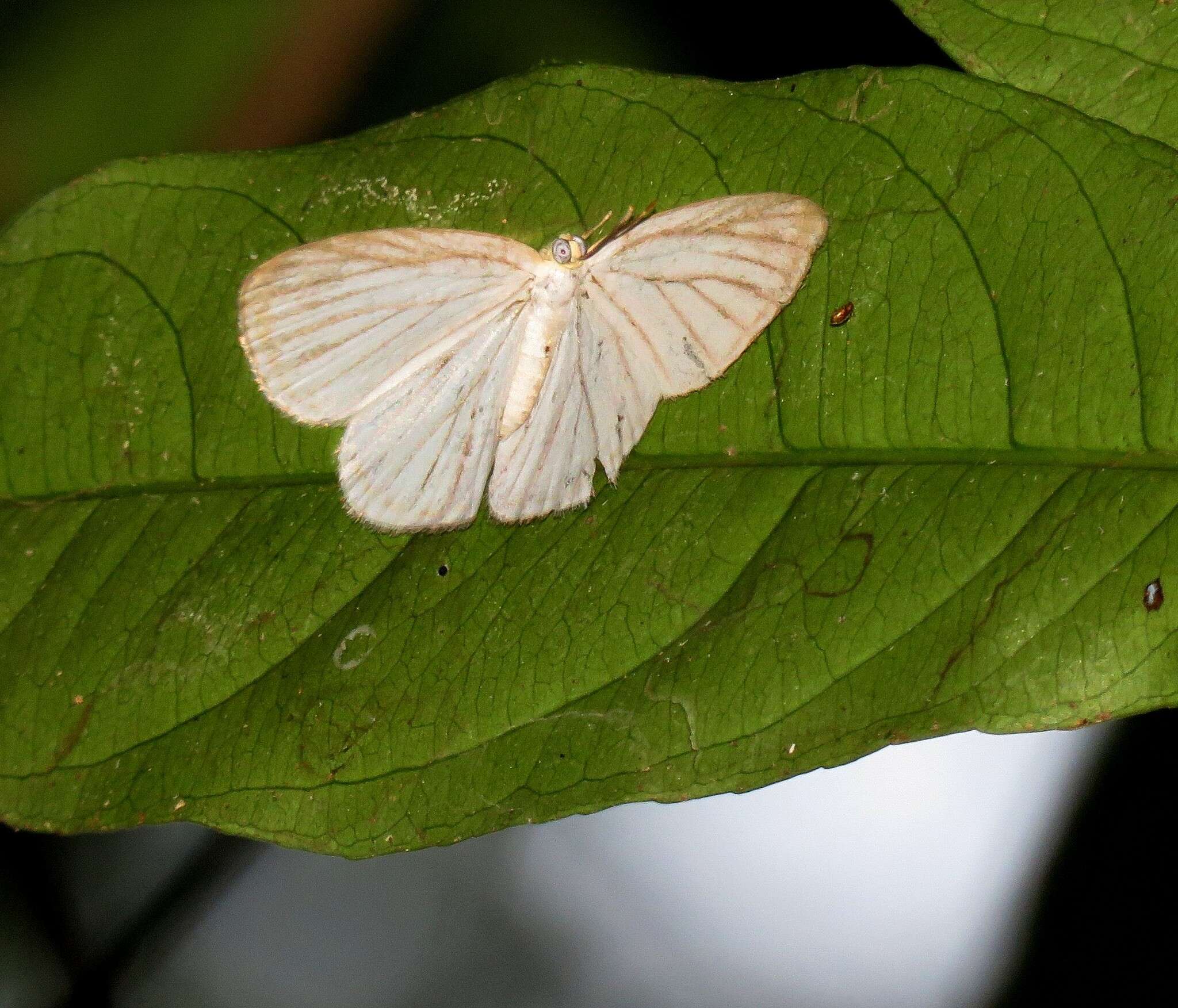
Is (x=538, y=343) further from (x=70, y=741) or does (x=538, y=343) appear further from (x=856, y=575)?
(x=70, y=741)

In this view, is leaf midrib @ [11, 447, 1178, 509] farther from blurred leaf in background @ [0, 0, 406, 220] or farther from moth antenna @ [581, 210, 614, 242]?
blurred leaf in background @ [0, 0, 406, 220]

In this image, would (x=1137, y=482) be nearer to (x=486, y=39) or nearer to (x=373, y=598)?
(x=373, y=598)

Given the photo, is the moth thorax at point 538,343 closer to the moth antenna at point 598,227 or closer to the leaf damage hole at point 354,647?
the moth antenna at point 598,227

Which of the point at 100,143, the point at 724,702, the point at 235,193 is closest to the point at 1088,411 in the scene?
the point at 724,702

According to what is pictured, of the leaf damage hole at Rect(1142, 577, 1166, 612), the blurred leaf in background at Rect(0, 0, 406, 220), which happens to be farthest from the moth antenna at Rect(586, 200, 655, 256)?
the blurred leaf in background at Rect(0, 0, 406, 220)

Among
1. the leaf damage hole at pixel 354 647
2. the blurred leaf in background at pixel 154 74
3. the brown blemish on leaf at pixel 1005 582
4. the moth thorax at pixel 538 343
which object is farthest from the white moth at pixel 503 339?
the blurred leaf in background at pixel 154 74

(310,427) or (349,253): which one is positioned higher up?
(349,253)
